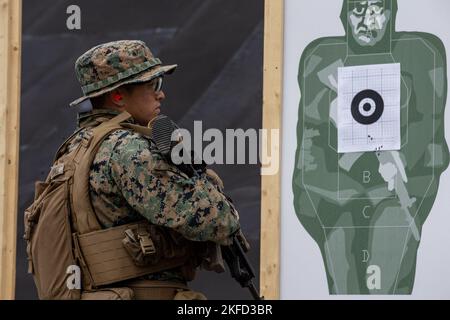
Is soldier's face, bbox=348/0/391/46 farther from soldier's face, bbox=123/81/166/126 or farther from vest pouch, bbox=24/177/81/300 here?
vest pouch, bbox=24/177/81/300

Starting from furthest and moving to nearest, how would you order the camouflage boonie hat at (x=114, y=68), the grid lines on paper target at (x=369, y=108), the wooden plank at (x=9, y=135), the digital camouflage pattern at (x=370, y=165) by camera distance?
the wooden plank at (x=9, y=135), the grid lines on paper target at (x=369, y=108), the digital camouflage pattern at (x=370, y=165), the camouflage boonie hat at (x=114, y=68)

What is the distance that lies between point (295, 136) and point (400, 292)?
1239mm

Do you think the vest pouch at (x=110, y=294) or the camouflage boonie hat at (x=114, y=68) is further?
the camouflage boonie hat at (x=114, y=68)

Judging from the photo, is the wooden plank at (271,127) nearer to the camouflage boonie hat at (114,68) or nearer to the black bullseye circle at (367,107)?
the black bullseye circle at (367,107)

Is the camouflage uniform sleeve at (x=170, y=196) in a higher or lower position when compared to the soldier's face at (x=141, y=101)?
lower

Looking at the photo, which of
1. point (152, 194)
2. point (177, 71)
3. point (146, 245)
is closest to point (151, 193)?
point (152, 194)

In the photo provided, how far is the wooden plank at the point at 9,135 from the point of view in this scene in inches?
340

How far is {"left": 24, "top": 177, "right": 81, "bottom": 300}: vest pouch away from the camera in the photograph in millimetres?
5129

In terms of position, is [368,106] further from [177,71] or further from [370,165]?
[177,71]

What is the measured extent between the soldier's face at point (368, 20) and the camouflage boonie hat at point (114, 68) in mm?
2758

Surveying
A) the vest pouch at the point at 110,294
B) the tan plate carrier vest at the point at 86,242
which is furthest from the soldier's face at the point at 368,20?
the vest pouch at the point at 110,294

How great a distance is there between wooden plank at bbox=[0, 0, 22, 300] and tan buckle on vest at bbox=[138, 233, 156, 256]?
380 cm

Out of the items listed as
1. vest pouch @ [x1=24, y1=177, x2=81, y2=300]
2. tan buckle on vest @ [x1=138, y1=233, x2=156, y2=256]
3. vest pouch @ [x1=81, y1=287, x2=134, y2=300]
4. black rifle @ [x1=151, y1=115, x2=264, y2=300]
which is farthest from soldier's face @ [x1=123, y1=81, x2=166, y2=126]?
vest pouch @ [x1=81, y1=287, x2=134, y2=300]

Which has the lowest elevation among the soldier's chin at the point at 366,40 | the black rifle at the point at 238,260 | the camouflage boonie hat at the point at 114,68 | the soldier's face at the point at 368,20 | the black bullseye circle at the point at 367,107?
the black rifle at the point at 238,260
